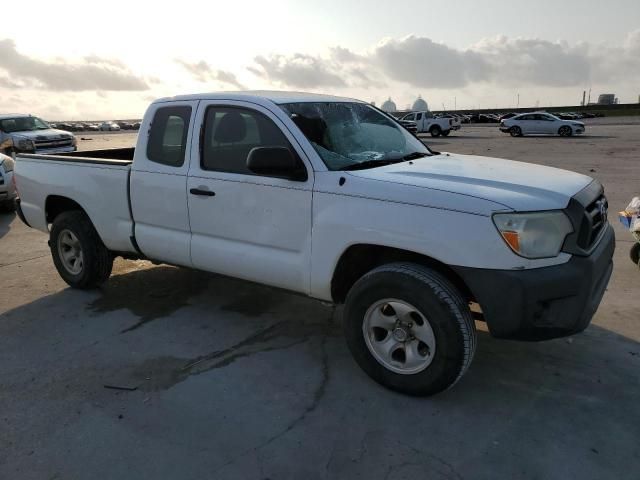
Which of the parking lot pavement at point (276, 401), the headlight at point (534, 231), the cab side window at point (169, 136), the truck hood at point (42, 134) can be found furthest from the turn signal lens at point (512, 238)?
the truck hood at point (42, 134)

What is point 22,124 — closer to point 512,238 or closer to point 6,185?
point 6,185

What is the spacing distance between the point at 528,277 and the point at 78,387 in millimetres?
2864

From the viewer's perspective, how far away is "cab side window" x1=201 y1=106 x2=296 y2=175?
387 cm

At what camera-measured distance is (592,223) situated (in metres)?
3.25

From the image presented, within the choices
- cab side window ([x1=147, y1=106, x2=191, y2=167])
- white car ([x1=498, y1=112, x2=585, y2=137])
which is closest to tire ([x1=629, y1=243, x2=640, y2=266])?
cab side window ([x1=147, y1=106, x2=191, y2=167])

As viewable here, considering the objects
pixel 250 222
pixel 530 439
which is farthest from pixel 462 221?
pixel 250 222

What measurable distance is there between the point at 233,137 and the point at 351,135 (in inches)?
34.9

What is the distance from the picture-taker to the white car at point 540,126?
31.2 metres

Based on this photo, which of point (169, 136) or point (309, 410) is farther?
point (169, 136)

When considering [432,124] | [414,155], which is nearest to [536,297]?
[414,155]

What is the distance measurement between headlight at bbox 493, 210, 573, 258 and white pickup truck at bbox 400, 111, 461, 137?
34579 millimetres

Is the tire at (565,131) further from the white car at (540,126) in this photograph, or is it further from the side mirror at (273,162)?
the side mirror at (273,162)

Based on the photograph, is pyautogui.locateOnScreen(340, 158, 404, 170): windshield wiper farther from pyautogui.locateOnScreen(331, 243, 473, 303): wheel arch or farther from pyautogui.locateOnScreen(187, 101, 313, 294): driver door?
pyautogui.locateOnScreen(331, 243, 473, 303): wheel arch

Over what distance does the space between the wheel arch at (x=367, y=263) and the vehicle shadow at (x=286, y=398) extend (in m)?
0.56
